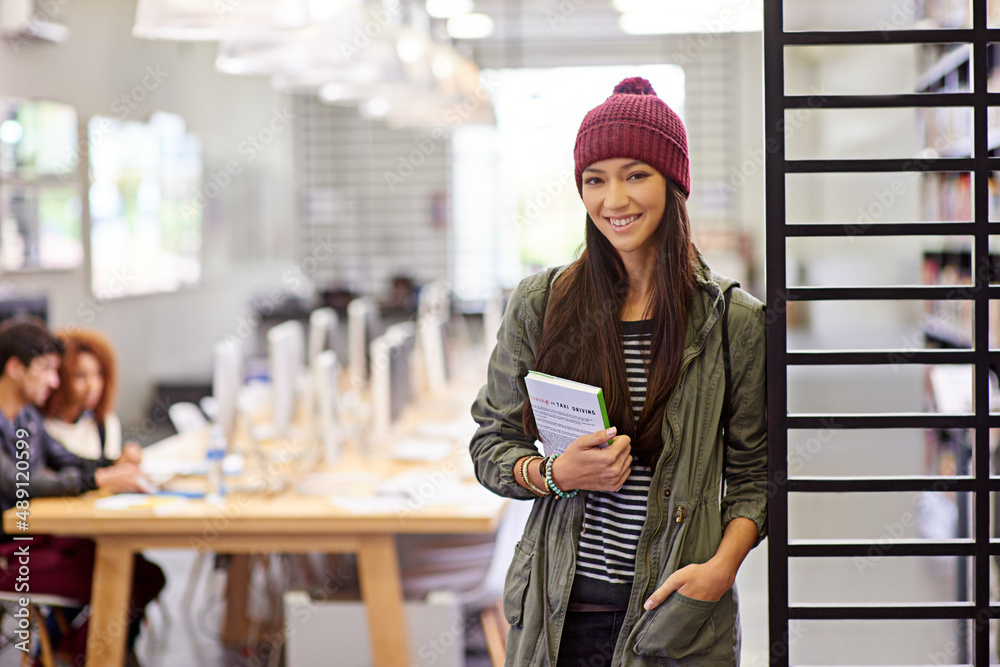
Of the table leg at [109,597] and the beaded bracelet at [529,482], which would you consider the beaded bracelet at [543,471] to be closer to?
the beaded bracelet at [529,482]

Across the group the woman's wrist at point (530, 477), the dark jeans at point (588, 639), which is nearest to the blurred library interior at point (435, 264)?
the dark jeans at point (588, 639)

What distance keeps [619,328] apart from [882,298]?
400 mm

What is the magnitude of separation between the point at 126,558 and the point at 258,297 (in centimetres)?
665

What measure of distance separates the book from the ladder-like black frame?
0.91ft

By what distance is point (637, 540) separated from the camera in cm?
154

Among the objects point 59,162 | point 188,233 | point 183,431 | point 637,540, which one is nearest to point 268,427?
point 183,431

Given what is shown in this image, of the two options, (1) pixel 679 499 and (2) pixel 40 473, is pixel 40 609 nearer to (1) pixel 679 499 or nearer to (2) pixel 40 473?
(2) pixel 40 473

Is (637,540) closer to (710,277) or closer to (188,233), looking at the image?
(710,277)

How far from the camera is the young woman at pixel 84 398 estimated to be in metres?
3.49

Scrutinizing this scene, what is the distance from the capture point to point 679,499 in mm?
1516

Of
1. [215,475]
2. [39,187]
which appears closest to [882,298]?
[215,475]

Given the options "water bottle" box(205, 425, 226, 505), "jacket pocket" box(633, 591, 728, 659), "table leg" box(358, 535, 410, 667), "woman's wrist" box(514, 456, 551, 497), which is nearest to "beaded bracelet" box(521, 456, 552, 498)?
"woman's wrist" box(514, 456, 551, 497)

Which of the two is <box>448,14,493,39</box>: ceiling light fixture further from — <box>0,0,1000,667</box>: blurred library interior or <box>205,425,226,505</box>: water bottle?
<box>205,425,226,505</box>: water bottle

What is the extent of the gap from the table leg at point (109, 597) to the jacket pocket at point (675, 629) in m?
2.12
